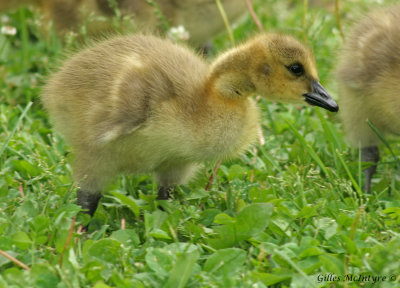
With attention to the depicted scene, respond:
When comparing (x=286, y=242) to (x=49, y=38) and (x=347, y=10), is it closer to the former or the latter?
(x=49, y=38)

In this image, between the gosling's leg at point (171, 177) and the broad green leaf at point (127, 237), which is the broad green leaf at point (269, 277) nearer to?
the broad green leaf at point (127, 237)

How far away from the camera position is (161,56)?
255 cm

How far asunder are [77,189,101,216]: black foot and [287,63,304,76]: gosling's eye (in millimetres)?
884

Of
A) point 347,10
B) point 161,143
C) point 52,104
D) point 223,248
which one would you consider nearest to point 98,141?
point 161,143

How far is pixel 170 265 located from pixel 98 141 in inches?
21.5

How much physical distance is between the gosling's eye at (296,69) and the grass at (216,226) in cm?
43

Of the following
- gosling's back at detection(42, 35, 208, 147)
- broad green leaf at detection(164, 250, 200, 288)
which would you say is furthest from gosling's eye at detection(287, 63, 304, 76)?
broad green leaf at detection(164, 250, 200, 288)

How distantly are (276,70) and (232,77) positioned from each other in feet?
0.54

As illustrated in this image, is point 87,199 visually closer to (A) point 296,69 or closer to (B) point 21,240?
(B) point 21,240

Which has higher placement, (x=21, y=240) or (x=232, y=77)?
(x=232, y=77)

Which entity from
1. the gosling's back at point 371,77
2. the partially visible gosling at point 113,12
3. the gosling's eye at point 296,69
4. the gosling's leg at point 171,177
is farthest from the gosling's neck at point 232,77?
the partially visible gosling at point 113,12

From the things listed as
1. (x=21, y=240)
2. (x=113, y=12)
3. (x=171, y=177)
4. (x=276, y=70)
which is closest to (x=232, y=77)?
(x=276, y=70)

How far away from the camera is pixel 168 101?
7.89 feet

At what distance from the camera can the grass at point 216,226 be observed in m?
2.07
